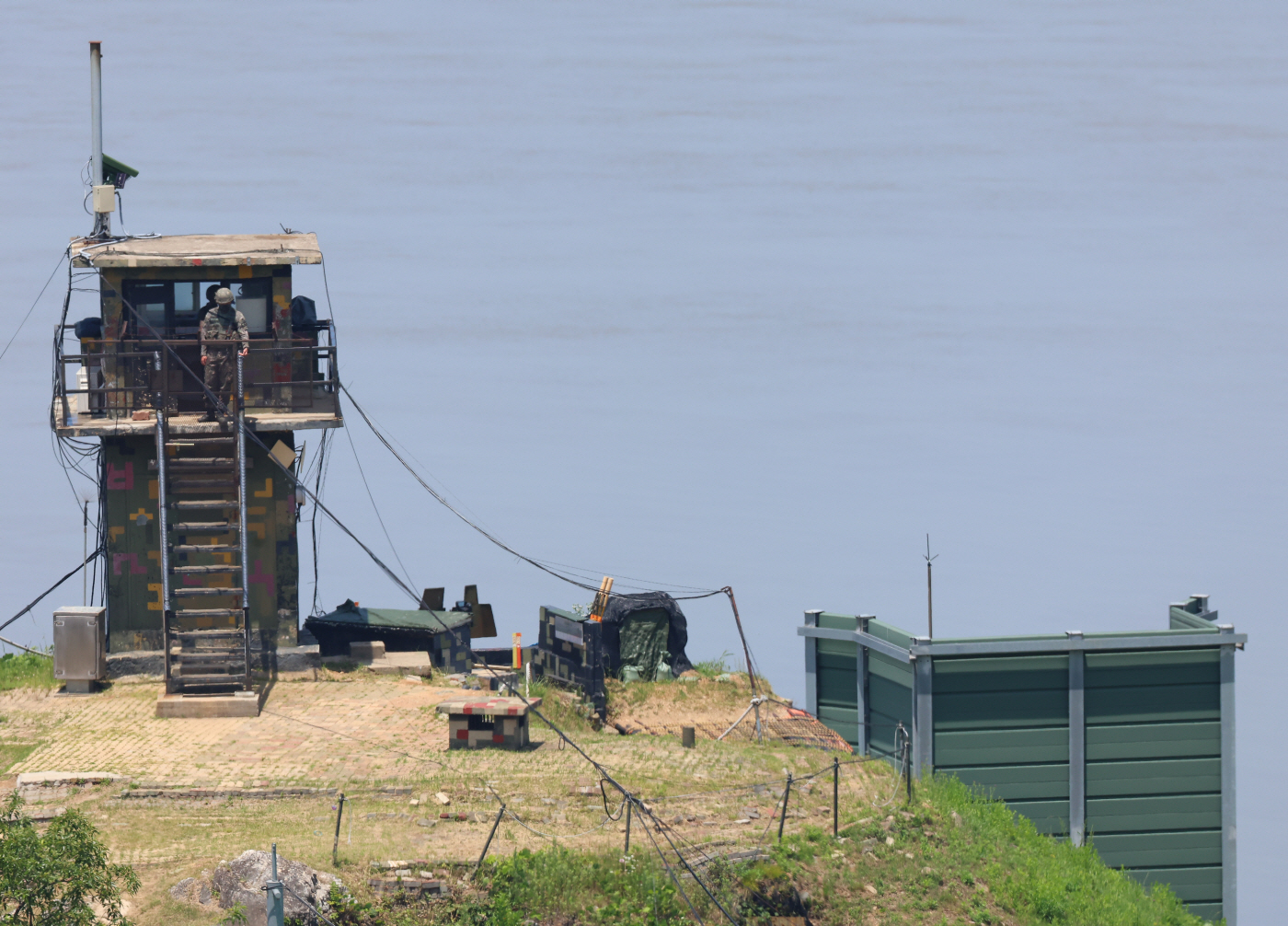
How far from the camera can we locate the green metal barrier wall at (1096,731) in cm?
2988

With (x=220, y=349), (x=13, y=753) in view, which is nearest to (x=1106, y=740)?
(x=220, y=349)

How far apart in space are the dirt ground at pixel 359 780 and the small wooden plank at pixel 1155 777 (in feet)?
12.3

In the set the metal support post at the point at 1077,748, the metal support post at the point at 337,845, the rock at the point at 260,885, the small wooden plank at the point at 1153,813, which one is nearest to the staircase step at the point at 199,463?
the metal support post at the point at 337,845

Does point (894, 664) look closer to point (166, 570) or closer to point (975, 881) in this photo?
point (975, 881)

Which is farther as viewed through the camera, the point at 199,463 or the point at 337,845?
the point at 199,463

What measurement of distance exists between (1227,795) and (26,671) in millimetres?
22726

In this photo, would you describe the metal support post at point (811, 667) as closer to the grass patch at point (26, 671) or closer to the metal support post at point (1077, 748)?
the metal support post at point (1077, 748)

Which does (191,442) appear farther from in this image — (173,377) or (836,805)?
(836,805)

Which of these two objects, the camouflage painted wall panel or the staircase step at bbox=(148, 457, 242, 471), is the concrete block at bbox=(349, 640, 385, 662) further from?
the staircase step at bbox=(148, 457, 242, 471)

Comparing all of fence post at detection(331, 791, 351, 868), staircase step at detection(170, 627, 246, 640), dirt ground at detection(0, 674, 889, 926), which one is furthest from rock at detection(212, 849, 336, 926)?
staircase step at detection(170, 627, 246, 640)

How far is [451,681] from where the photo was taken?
36.4 meters

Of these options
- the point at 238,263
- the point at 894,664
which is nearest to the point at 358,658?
the point at 238,263

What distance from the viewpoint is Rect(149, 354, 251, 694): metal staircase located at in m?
33.8

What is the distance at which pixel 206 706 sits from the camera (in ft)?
108
